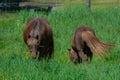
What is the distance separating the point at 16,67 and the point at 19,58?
72cm

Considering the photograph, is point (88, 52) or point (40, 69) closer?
point (40, 69)

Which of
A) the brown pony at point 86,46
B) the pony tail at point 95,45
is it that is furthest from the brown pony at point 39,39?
the pony tail at point 95,45

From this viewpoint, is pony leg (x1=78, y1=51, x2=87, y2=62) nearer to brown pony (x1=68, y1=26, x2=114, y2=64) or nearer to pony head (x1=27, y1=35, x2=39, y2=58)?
brown pony (x1=68, y1=26, x2=114, y2=64)

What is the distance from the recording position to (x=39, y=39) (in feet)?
29.9

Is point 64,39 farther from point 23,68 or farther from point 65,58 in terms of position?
point 23,68

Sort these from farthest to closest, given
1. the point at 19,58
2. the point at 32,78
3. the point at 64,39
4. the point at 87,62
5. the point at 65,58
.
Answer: the point at 64,39
the point at 65,58
the point at 87,62
the point at 19,58
the point at 32,78

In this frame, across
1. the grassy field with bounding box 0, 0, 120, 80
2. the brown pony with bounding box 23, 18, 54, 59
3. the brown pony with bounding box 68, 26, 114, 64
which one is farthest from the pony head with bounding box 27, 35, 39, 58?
the brown pony with bounding box 68, 26, 114, 64

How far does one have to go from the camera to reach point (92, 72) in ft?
23.7

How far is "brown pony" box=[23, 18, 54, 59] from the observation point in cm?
898

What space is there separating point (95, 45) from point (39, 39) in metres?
1.18

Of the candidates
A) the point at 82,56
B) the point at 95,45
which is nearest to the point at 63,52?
the point at 82,56

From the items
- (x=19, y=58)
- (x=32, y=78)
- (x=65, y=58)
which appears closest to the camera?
(x=32, y=78)

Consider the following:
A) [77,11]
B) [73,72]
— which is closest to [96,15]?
[77,11]

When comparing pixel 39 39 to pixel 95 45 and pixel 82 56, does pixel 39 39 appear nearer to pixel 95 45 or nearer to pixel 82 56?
pixel 82 56
